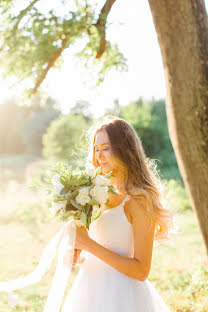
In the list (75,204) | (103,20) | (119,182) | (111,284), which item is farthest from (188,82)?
(103,20)

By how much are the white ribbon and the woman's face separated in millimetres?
478

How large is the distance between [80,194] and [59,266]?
1.87ft

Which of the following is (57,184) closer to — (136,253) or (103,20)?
(136,253)

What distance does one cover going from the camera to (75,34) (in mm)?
4945

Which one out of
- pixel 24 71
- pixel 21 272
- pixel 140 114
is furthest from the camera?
pixel 140 114

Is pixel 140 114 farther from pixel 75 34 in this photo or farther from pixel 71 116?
pixel 75 34

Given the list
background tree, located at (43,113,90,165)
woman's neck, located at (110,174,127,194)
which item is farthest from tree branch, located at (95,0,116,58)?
background tree, located at (43,113,90,165)

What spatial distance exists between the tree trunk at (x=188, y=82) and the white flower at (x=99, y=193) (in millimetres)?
1023

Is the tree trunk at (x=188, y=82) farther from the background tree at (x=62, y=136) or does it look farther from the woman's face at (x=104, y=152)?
the background tree at (x=62, y=136)

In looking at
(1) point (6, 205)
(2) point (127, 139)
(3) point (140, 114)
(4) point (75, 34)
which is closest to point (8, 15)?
(4) point (75, 34)

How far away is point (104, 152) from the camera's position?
2.66m

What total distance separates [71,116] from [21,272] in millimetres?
22037

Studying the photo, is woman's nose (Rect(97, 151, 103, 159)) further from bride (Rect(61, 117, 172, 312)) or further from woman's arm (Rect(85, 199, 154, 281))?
woman's arm (Rect(85, 199, 154, 281))

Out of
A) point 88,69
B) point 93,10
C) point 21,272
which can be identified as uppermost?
point 93,10
